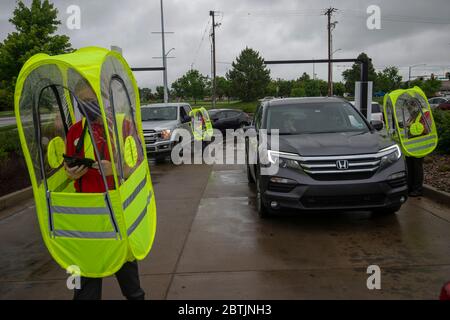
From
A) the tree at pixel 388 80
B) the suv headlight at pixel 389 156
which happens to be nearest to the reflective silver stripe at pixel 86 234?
the suv headlight at pixel 389 156

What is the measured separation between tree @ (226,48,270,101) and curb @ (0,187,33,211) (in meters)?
56.7

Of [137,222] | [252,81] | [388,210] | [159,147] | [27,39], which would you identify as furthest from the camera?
[252,81]

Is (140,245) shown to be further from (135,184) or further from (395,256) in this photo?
(395,256)

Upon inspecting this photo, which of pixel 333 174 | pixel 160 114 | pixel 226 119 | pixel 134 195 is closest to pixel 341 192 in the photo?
pixel 333 174

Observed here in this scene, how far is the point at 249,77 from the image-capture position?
2499 inches

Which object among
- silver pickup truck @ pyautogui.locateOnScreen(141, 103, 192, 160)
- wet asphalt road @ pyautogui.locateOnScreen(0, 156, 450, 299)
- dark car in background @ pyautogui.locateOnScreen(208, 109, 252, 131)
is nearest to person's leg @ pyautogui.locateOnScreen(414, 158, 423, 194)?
wet asphalt road @ pyautogui.locateOnScreen(0, 156, 450, 299)

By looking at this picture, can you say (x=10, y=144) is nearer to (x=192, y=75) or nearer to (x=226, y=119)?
(x=226, y=119)

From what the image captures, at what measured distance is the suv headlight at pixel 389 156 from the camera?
536 centimetres

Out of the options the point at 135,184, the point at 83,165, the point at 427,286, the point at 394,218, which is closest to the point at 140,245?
the point at 135,184

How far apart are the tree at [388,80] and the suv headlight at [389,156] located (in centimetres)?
6742

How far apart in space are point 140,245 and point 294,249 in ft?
7.88

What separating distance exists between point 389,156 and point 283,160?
4.48ft

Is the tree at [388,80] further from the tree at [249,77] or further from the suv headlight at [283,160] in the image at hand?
the suv headlight at [283,160]
